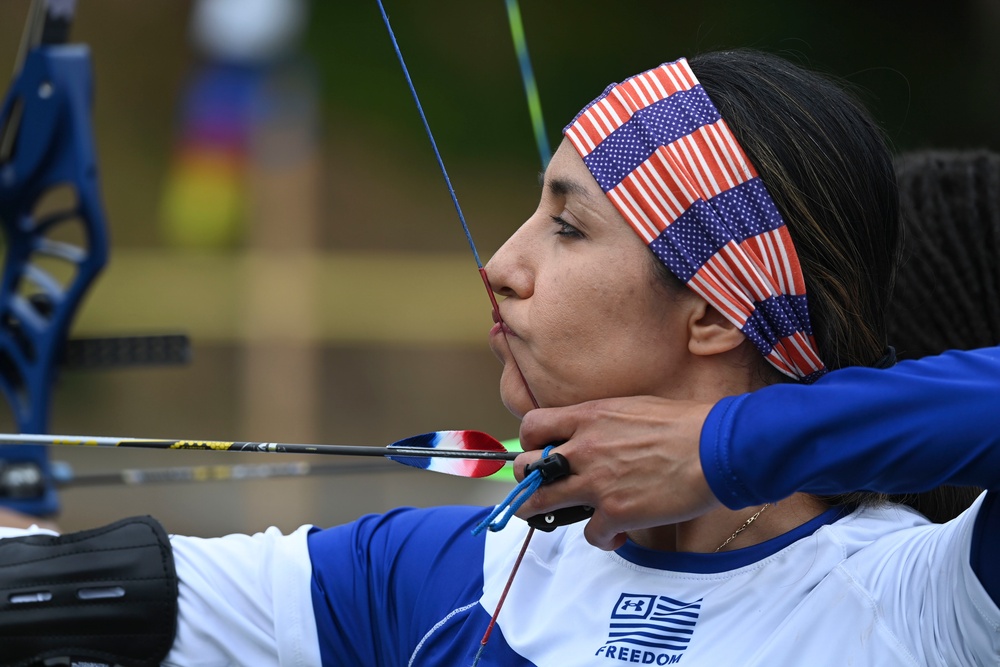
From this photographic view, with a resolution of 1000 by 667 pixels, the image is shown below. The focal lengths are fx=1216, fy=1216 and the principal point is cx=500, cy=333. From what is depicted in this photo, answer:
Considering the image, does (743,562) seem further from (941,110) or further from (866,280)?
(941,110)

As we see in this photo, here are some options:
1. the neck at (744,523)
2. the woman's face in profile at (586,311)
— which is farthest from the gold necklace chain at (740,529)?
the woman's face in profile at (586,311)

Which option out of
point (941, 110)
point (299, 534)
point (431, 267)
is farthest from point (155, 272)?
point (299, 534)

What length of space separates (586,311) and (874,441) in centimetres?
34

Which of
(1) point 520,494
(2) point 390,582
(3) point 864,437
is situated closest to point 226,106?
(2) point 390,582

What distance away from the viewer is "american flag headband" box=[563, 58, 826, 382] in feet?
4.14

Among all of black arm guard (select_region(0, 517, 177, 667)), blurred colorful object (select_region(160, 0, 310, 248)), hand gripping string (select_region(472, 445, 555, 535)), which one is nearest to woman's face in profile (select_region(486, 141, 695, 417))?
hand gripping string (select_region(472, 445, 555, 535))

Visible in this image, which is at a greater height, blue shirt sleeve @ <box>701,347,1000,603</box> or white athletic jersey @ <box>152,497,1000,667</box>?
blue shirt sleeve @ <box>701,347,1000,603</box>

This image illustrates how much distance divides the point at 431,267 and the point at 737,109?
20.1ft

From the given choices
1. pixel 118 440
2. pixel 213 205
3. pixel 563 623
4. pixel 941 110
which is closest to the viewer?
pixel 118 440

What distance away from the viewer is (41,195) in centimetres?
272

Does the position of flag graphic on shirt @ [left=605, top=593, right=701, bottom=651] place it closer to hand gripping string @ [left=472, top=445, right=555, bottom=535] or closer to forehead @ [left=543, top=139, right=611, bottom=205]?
hand gripping string @ [left=472, top=445, right=555, bottom=535]

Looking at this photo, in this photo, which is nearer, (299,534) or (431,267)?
(299,534)

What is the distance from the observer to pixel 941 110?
6.82 metres

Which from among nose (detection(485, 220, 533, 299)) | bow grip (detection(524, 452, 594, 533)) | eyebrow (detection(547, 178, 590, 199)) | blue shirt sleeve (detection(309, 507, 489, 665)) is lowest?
blue shirt sleeve (detection(309, 507, 489, 665))
